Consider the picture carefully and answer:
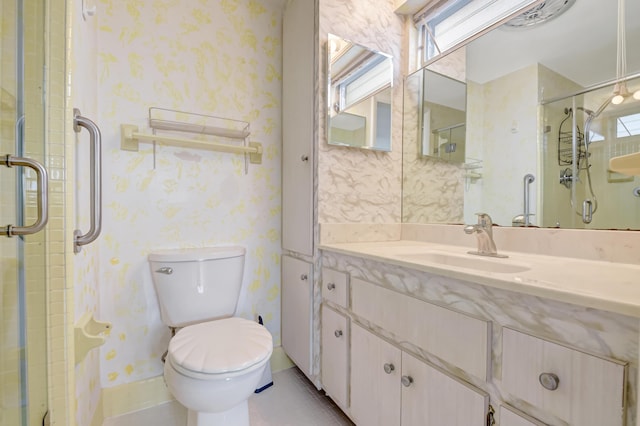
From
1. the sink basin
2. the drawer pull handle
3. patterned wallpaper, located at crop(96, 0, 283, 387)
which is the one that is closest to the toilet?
patterned wallpaper, located at crop(96, 0, 283, 387)

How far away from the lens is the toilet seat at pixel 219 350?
3.16 feet

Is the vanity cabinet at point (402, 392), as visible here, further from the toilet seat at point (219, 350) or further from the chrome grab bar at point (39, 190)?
the chrome grab bar at point (39, 190)

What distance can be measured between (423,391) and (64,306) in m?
0.99

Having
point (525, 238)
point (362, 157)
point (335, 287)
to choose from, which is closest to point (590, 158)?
point (525, 238)

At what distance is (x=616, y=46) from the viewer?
92 centimetres

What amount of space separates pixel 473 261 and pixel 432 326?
38 cm

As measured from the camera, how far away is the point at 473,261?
3.51 ft

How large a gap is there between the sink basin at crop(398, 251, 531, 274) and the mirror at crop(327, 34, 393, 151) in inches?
26.7

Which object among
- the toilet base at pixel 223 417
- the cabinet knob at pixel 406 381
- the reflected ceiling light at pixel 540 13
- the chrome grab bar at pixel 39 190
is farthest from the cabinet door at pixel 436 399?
the reflected ceiling light at pixel 540 13

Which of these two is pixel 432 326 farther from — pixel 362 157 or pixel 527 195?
pixel 362 157

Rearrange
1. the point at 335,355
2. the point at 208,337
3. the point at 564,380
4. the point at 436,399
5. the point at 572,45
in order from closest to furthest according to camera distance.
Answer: the point at 564,380
the point at 436,399
the point at 572,45
the point at 208,337
the point at 335,355

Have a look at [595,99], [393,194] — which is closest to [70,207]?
[393,194]

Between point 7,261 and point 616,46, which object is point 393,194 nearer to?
point 616,46

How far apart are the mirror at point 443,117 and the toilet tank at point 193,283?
1.24 metres
